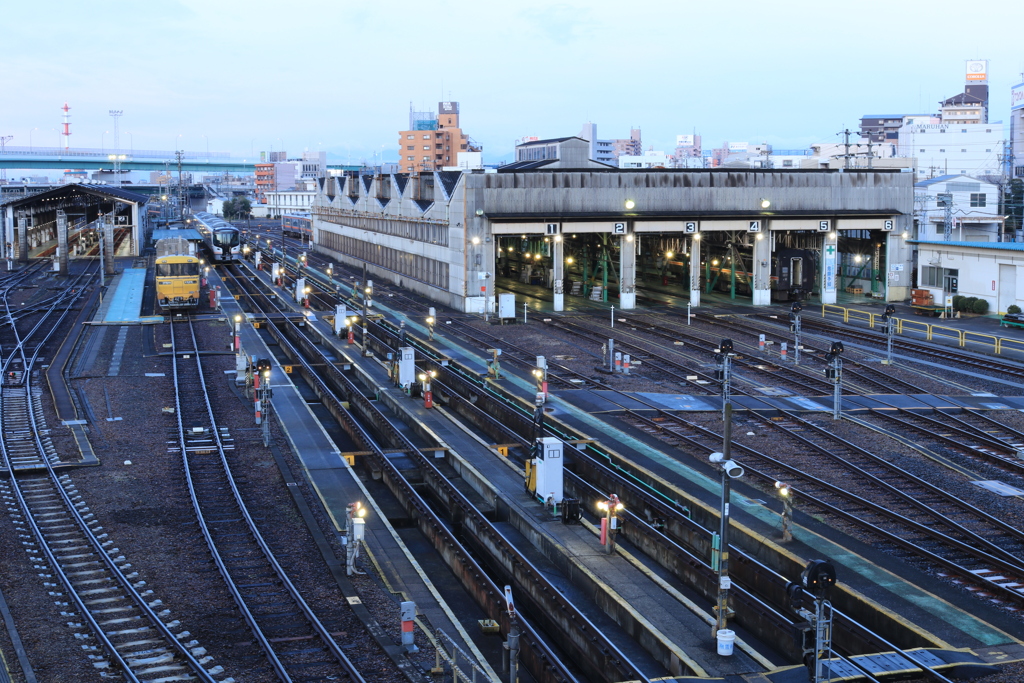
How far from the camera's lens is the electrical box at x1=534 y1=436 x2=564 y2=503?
2220cm

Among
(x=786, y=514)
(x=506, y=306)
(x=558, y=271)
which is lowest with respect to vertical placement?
(x=786, y=514)

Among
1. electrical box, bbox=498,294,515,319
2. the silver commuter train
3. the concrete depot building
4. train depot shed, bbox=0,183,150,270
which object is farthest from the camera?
train depot shed, bbox=0,183,150,270

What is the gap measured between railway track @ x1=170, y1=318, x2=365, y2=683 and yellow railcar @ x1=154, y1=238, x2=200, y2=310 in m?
23.3

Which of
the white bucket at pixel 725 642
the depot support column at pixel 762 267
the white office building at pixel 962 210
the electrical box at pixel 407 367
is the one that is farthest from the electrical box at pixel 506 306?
the white bucket at pixel 725 642

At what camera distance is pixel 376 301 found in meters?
61.1

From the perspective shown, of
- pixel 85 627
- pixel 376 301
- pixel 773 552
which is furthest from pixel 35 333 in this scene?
pixel 773 552

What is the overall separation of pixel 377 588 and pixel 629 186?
39981 mm

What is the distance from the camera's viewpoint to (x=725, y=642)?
614 inches

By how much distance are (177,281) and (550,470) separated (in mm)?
35966

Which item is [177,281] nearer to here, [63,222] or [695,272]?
[63,222]

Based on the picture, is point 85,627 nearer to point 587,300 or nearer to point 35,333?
point 35,333

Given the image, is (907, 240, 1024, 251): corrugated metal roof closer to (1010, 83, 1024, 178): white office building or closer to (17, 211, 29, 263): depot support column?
(17, 211, 29, 263): depot support column

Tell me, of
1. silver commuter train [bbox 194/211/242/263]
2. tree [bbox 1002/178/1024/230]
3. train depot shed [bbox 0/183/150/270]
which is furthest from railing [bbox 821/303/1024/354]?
train depot shed [bbox 0/183/150/270]

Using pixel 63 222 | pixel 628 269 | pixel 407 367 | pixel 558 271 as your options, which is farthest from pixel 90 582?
pixel 63 222
